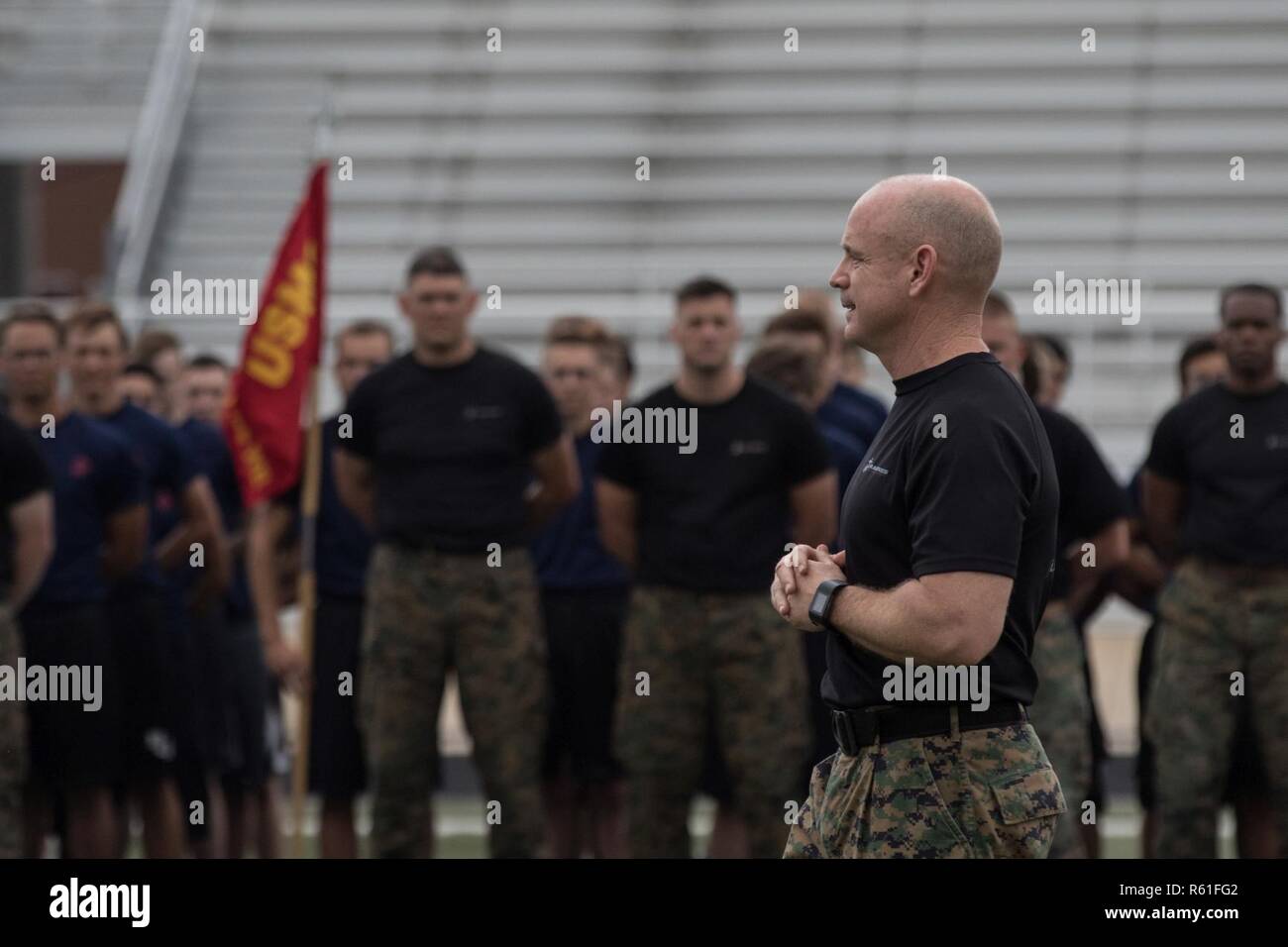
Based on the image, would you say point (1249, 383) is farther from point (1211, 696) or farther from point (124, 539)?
point (124, 539)

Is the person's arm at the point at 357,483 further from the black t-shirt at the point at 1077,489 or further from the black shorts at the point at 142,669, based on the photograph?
the black t-shirt at the point at 1077,489

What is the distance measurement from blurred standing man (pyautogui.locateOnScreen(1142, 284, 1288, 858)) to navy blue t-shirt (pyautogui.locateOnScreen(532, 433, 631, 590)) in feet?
7.04

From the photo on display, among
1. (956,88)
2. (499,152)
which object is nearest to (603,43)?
(499,152)

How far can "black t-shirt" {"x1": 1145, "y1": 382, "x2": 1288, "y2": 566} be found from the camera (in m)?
6.98

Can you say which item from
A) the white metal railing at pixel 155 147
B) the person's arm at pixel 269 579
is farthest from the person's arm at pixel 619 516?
the white metal railing at pixel 155 147

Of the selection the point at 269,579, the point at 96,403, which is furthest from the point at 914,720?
the point at 96,403

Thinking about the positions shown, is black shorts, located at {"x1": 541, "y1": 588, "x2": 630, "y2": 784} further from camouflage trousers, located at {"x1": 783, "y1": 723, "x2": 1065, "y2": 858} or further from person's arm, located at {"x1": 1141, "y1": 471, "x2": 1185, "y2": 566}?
camouflage trousers, located at {"x1": 783, "y1": 723, "x2": 1065, "y2": 858}

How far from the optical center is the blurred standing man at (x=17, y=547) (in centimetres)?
661

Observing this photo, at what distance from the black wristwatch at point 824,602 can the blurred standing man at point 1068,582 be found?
2.86 metres

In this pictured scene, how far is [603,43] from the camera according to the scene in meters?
18.4

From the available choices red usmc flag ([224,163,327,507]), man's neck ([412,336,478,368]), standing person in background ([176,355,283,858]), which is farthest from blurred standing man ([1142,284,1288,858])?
standing person in background ([176,355,283,858])

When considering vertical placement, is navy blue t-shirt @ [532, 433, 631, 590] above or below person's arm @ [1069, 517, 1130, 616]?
above

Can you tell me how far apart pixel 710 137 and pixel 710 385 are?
10.8 m
